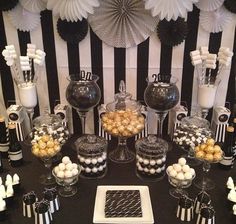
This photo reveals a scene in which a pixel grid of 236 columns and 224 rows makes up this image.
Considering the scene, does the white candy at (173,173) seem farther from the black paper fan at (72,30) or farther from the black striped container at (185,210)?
the black paper fan at (72,30)

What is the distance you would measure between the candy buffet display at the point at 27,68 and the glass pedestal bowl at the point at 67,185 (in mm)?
649

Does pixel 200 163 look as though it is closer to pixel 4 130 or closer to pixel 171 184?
pixel 171 184

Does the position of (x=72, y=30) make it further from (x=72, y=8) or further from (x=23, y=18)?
(x=23, y=18)

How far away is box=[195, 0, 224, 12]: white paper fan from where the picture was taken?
1.92 metres

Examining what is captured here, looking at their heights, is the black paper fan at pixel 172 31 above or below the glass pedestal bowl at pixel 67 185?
above

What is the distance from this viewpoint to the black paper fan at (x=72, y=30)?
2037mm

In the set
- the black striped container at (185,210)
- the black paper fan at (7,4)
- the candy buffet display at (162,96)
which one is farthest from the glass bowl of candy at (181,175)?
the black paper fan at (7,4)

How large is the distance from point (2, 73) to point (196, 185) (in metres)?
1.49

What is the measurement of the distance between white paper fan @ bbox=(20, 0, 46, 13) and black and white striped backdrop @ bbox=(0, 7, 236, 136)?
0.05 m

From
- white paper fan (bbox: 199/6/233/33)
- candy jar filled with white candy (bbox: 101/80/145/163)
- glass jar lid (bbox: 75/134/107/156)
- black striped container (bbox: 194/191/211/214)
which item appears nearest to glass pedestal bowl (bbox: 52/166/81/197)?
glass jar lid (bbox: 75/134/107/156)

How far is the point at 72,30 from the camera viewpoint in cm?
205

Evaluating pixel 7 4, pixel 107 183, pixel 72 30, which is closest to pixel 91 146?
pixel 107 183

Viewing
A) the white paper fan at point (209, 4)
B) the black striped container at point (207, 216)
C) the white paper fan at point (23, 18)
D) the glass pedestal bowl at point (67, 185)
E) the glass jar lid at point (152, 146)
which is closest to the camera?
the black striped container at point (207, 216)

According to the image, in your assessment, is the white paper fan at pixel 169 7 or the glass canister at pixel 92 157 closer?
the glass canister at pixel 92 157
